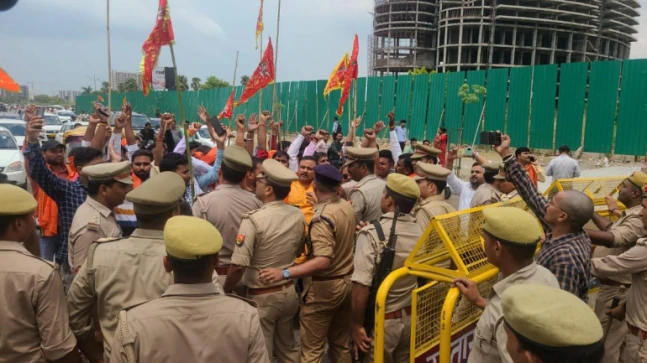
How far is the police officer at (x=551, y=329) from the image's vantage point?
1403 millimetres

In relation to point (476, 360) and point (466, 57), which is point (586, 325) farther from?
point (466, 57)

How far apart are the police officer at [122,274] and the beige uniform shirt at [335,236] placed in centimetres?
130

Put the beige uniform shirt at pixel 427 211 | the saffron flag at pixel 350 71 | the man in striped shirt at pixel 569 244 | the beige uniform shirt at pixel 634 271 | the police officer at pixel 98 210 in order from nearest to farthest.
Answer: the man in striped shirt at pixel 569 244, the police officer at pixel 98 210, the beige uniform shirt at pixel 634 271, the beige uniform shirt at pixel 427 211, the saffron flag at pixel 350 71

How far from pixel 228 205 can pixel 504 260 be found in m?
2.20

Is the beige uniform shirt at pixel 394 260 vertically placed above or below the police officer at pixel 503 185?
below

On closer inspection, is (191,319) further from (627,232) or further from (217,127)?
(217,127)

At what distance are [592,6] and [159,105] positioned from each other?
4974 centimetres

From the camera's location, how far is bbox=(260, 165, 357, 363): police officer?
3.58 meters

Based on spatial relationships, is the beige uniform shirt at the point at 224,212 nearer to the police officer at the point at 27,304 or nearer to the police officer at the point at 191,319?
the police officer at the point at 27,304

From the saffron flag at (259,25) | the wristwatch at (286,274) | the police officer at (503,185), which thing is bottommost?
the wristwatch at (286,274)

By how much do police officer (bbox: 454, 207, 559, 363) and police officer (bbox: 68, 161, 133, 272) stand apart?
2364mm

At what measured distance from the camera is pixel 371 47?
223ft

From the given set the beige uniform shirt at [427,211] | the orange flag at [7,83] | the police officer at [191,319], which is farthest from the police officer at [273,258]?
the orange flag at [7,83]

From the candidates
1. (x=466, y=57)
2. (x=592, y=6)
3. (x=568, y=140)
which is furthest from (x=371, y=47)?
(x=568, y=140)
